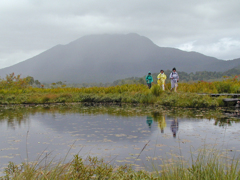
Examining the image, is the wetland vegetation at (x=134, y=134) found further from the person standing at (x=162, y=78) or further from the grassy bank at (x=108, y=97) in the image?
the person standing at (x=162, y=78)

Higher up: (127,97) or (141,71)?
(141,71)

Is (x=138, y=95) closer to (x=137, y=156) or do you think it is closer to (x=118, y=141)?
(x=118, y=141)

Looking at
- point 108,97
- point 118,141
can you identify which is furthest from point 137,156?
point 108,97

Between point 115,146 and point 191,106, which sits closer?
point 115,146

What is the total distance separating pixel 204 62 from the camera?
642 feet

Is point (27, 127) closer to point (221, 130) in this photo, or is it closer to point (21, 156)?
point (21, 156)

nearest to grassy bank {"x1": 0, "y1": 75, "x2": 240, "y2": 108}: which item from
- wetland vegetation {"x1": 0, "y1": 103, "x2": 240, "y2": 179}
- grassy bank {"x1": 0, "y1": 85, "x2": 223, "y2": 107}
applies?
grassy bank {"x1": 0, "y1": 85, "x2": 223, "y2": 107}

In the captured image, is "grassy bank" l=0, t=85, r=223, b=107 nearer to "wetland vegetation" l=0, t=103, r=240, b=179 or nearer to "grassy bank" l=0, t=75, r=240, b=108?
"grassy bank" l=0, t=75, r=240, b=108

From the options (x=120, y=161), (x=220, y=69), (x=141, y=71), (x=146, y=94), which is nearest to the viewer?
(x=120, y=161)

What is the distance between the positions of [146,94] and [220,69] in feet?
519

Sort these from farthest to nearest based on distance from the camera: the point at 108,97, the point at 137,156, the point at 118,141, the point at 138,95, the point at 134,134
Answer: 1. the point at 108,97
2. the point at 138,95
3. the point at 134,134
4. the point at 118,141
5. the point at 137,156

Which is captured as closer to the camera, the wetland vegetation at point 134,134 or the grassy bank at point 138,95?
the wetland vegetation at point 134,134

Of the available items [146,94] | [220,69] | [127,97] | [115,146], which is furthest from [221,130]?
[220,69]

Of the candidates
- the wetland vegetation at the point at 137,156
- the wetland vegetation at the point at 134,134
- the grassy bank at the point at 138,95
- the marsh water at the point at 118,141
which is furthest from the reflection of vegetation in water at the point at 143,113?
the grassy bank at the point at 138,95
